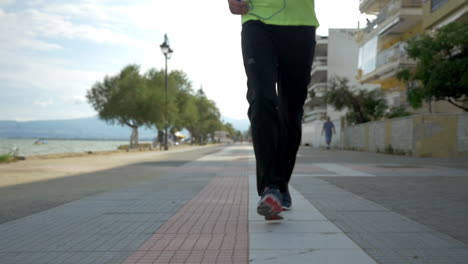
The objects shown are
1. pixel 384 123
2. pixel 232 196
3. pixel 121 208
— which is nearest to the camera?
pixel 121 208

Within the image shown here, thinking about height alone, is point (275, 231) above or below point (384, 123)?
below

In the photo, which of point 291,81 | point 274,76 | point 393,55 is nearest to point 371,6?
point 393,55

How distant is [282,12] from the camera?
3.09 metres

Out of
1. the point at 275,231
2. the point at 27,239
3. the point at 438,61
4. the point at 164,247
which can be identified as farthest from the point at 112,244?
the point at 438,61

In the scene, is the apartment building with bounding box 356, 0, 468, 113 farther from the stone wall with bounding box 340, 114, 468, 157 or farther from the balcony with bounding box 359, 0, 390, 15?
the stone wall with bounding box 340, 114, 468, 157

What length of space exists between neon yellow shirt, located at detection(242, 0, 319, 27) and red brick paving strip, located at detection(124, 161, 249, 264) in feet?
5.01

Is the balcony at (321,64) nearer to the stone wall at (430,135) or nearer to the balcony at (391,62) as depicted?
the balcony at (391,62)

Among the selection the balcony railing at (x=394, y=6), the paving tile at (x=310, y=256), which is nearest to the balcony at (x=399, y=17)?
the balcony railing at (x=394, y=6)

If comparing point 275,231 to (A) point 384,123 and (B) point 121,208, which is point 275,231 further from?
(A) point 384,123

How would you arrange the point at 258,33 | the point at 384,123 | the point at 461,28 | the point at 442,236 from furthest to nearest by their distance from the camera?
the point at 384,123 → the point at 461,28 → the point at 258,33 → the point at 442,236

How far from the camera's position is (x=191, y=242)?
97.3 inches

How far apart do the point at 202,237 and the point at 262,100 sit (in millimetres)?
1047

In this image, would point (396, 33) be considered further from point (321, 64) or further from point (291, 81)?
point (321, 64)

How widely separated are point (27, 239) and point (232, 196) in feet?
7.60
